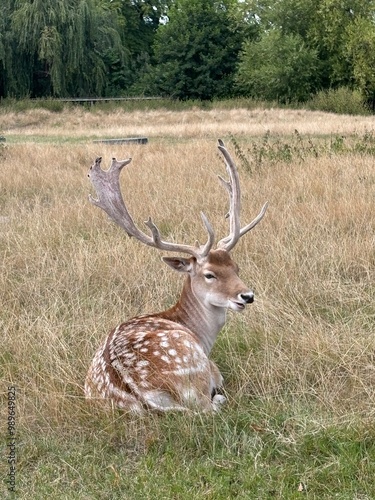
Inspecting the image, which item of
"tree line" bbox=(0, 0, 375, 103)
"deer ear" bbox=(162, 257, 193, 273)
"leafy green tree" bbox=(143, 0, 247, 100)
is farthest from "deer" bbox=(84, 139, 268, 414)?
"leafy green tree" bbox=(143, 0, 247, 100)

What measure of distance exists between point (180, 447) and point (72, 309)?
Result: 6.16 ft

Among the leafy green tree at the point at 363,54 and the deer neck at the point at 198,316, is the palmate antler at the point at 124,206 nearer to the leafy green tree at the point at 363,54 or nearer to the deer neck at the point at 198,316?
the deer neck at the point at 198,316

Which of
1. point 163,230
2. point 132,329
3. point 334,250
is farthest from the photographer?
point 163,230

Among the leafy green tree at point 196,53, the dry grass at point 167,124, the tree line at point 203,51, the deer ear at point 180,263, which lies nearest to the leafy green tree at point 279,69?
the tree line at point 203,51

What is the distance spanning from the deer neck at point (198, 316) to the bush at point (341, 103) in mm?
26796

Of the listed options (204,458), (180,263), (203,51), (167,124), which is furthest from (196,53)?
(204,458)

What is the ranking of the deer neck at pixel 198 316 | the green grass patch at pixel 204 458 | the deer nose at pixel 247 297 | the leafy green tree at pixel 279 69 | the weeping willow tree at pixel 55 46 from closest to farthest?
the green grass patch at pixel 204 458 < the deer nose at pixel 247 297 < the deer neck at pixel 198 316 < the weeping willow tree at pixel 55 46 < the leafy green tree at pixel 279 69

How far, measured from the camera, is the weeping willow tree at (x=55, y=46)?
2867cm

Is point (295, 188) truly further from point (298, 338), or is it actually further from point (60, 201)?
point (298, 338)

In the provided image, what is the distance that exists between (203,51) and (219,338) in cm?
3843

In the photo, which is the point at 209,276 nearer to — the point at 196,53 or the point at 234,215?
the point at 234,215

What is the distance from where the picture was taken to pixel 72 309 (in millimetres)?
4770

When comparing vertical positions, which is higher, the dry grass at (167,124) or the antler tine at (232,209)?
the antler tine at (232,209)

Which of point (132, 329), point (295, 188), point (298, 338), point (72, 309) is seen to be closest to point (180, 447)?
point (132, 329)
